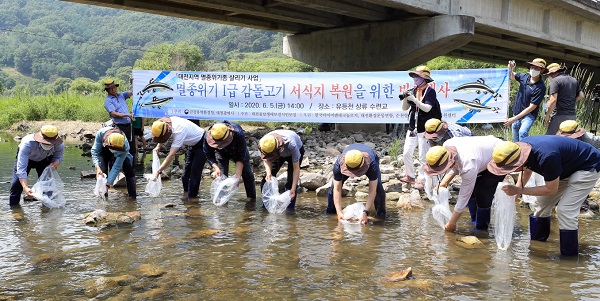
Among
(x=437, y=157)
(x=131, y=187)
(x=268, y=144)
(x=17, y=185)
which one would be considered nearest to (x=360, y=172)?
(x=437, y=157)

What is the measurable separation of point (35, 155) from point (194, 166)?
1.99 m

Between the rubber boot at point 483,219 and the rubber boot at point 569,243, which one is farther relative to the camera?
the rubber boot at point 483,219

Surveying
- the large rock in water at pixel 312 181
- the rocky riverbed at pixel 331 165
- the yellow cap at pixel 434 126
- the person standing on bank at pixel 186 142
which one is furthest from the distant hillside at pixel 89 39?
the yellow cap at pixel 434 126

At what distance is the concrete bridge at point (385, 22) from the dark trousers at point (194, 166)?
5.68 meters

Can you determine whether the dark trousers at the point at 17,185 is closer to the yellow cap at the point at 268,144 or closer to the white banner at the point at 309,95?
the yellow cap at the point at 268,144

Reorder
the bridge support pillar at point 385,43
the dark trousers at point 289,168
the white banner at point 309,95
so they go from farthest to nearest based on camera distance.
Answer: the bridge support pillar at point 385,43 < the white banner at point 309,95 < the dark trousers at point 289,168

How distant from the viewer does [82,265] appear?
16.1 ft

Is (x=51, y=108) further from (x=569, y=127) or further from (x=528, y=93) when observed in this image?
(x=569, y=127)

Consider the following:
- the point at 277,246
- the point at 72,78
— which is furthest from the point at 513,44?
the point at 72,78

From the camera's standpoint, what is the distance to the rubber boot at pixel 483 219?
616 cm

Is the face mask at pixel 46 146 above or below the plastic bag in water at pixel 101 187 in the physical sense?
above

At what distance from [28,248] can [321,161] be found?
6.45 metres

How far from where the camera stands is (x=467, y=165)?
540 centimetres

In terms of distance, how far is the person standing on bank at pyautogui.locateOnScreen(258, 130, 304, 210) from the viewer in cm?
651
